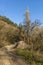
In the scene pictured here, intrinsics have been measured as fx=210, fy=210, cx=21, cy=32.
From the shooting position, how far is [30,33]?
115 feet

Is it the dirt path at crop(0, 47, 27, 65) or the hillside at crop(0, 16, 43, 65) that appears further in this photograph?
the hillside at crop(0, 16, 43, 65)

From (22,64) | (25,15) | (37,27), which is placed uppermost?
(25,15)

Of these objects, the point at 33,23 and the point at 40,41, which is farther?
the point at 33,23

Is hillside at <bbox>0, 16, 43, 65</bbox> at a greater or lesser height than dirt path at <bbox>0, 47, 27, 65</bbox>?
greater

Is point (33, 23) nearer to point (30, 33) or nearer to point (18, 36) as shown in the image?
point (30, 33)

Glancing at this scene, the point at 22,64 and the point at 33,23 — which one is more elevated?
the point at 33,23

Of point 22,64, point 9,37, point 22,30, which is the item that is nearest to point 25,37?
point 22,30

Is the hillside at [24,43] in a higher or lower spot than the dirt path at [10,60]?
higher

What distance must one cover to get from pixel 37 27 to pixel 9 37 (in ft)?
37.0

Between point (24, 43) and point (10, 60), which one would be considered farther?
point (24, 43)

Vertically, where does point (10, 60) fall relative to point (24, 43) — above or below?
below

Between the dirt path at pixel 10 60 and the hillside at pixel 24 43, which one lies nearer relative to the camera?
the dirt path at pixel 10 60

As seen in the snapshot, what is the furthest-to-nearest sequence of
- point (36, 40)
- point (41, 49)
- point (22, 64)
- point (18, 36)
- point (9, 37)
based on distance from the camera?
1. point (9, 37)
2. point (18, 36)
3. point (36, 40)
4. point (41, 49)
5. point (22, 64)

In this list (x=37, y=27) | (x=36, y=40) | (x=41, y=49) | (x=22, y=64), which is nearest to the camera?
(x=22, y=64)
